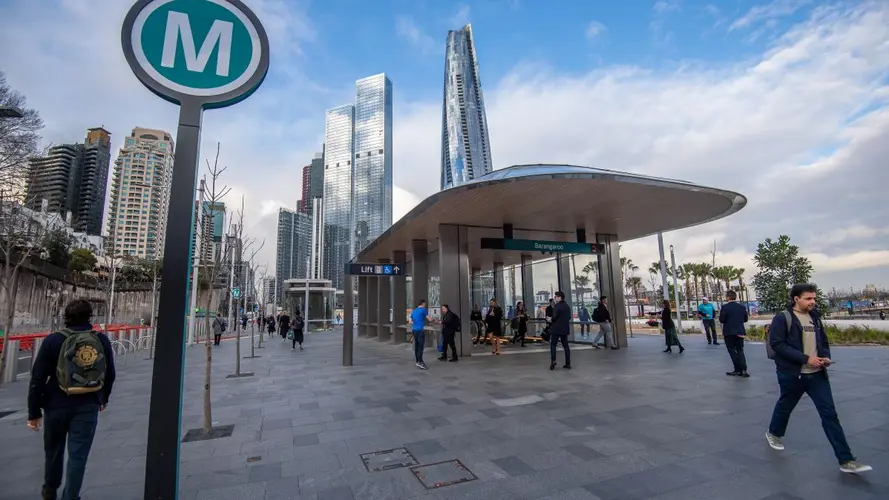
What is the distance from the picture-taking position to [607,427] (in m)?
5.08

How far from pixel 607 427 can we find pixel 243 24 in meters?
5.48

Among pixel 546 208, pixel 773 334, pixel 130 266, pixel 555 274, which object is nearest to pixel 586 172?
pixel 546 208

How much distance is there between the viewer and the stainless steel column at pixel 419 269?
668 inches

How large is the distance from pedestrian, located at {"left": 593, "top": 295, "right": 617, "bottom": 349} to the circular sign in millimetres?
13622

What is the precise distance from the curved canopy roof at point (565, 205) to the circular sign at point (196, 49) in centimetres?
707

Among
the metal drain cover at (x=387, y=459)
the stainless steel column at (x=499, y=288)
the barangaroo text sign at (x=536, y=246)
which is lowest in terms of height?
the metal drain cover at (x=387, y=459)

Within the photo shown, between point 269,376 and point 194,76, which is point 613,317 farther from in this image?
point 194,76

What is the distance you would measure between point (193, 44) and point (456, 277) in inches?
438

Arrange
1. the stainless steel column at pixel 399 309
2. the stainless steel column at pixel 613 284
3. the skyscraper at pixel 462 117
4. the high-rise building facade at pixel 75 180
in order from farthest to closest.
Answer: the skyscraper at pixel 462 117
the stainless steel column at pixel 399 309
the stainless steel column at pixel 613 284
the high-rise building facade at pixel 75 180

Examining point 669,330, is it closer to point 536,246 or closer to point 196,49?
point 536,246

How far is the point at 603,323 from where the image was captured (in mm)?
14656

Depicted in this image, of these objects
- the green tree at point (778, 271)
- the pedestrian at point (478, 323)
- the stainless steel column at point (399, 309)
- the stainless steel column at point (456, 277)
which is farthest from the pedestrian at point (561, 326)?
the green tree at point (778, 271)

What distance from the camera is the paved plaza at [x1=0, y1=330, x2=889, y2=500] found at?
3.48m

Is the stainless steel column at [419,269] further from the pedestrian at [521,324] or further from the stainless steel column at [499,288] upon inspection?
the stainless steel column at [499,288]
